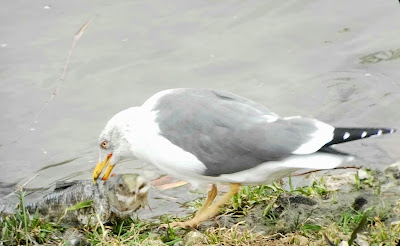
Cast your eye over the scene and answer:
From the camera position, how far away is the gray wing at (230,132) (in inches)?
181

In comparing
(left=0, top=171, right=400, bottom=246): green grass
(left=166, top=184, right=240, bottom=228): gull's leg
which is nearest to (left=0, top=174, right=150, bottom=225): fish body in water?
→ (left=0, top=171, right=400, bottom=246): green grass

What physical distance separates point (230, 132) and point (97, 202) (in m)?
0.99

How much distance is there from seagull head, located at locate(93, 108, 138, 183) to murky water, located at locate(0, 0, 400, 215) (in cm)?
127

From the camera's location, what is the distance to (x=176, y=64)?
25.8 ft

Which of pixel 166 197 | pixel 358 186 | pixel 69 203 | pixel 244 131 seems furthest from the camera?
pixel 166 197

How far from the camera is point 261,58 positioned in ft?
26.0

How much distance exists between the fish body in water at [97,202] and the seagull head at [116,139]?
0.60ft

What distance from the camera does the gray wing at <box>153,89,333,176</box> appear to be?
460 cm

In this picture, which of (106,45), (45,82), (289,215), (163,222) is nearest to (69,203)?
(163,222)

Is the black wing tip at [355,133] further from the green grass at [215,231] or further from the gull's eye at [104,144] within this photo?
the gull's eye at [104,144]

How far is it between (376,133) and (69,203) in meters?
2.04

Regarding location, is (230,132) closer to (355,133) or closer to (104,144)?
(355,133)

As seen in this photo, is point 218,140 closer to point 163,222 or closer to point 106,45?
point 163,222

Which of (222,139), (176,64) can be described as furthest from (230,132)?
(176,64)
